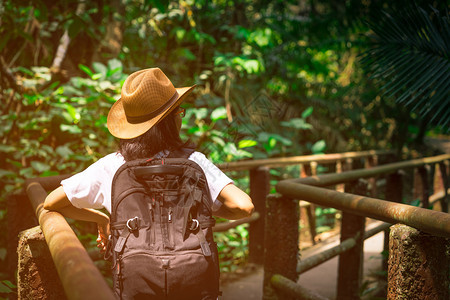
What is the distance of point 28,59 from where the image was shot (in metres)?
3.69

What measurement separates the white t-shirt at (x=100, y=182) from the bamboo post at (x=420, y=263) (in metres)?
0.67

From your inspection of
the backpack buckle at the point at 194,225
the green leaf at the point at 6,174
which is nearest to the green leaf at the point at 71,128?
the green leaf at the point at 6,174

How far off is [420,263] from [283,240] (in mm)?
935

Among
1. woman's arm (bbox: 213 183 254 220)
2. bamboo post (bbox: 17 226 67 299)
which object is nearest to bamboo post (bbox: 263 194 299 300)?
woman's arm (bbox: 213 183 254 220)

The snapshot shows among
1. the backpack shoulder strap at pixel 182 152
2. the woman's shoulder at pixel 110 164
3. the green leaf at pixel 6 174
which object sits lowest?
the green leaf at pixel 6 174

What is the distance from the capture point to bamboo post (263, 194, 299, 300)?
214 cm

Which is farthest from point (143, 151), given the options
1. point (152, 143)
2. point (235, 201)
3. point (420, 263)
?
point (420, 263)

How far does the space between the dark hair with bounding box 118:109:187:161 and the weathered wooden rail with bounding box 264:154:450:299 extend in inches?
31.3

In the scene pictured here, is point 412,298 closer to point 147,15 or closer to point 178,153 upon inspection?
point 178,153

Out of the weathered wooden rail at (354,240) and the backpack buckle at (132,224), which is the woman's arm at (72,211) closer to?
the backpack buckle at (132,224)

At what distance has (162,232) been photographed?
4.28ft

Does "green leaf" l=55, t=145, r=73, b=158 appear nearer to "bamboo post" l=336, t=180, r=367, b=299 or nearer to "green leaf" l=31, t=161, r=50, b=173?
"green leaf" l=31, t=161, r=50, b=173

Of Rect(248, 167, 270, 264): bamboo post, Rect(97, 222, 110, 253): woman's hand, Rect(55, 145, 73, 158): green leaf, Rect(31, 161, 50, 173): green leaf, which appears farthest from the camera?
Rect(248, 167, 270, 264): bamboo post

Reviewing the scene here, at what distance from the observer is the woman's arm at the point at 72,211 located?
141 cm
